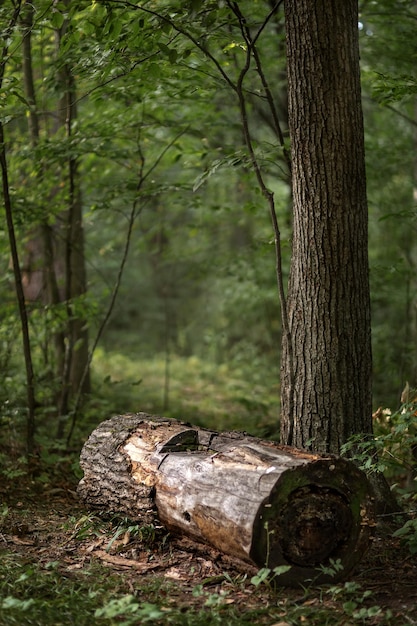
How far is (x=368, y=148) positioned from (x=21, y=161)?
432 cm

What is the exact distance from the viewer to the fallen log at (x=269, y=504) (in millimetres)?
3695

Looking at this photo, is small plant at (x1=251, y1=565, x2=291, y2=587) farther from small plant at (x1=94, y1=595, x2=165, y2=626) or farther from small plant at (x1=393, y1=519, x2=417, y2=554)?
small plant at (x1=393, y1=519, x2=417, y2=554)

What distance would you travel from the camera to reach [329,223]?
15.5 ft

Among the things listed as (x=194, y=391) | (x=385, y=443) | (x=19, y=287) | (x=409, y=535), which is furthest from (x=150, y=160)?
(x=409, y=535)

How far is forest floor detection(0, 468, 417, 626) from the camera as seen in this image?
339 centimetres

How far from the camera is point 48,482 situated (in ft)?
19.8

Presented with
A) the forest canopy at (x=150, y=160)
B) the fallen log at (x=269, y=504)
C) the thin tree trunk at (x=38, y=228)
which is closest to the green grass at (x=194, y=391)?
the forest canopy at (x=150, y=160)

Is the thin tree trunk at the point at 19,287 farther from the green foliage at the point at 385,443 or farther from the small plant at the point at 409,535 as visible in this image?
the small plant at the point at 409,535

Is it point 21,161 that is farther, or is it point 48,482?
point 21,161

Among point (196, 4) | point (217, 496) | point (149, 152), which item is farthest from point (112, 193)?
point (217, 496)

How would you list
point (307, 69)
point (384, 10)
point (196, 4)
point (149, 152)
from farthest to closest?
point (149, 152)
point (384, 10)
point (307, 69)
point (196, 4)

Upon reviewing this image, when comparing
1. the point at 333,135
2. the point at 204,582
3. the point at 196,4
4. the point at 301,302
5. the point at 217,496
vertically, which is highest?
the point at 196,4

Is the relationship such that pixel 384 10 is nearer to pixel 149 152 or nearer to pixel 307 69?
pixel 149 152

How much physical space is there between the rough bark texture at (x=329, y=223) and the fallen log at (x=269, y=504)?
2.36 feet
